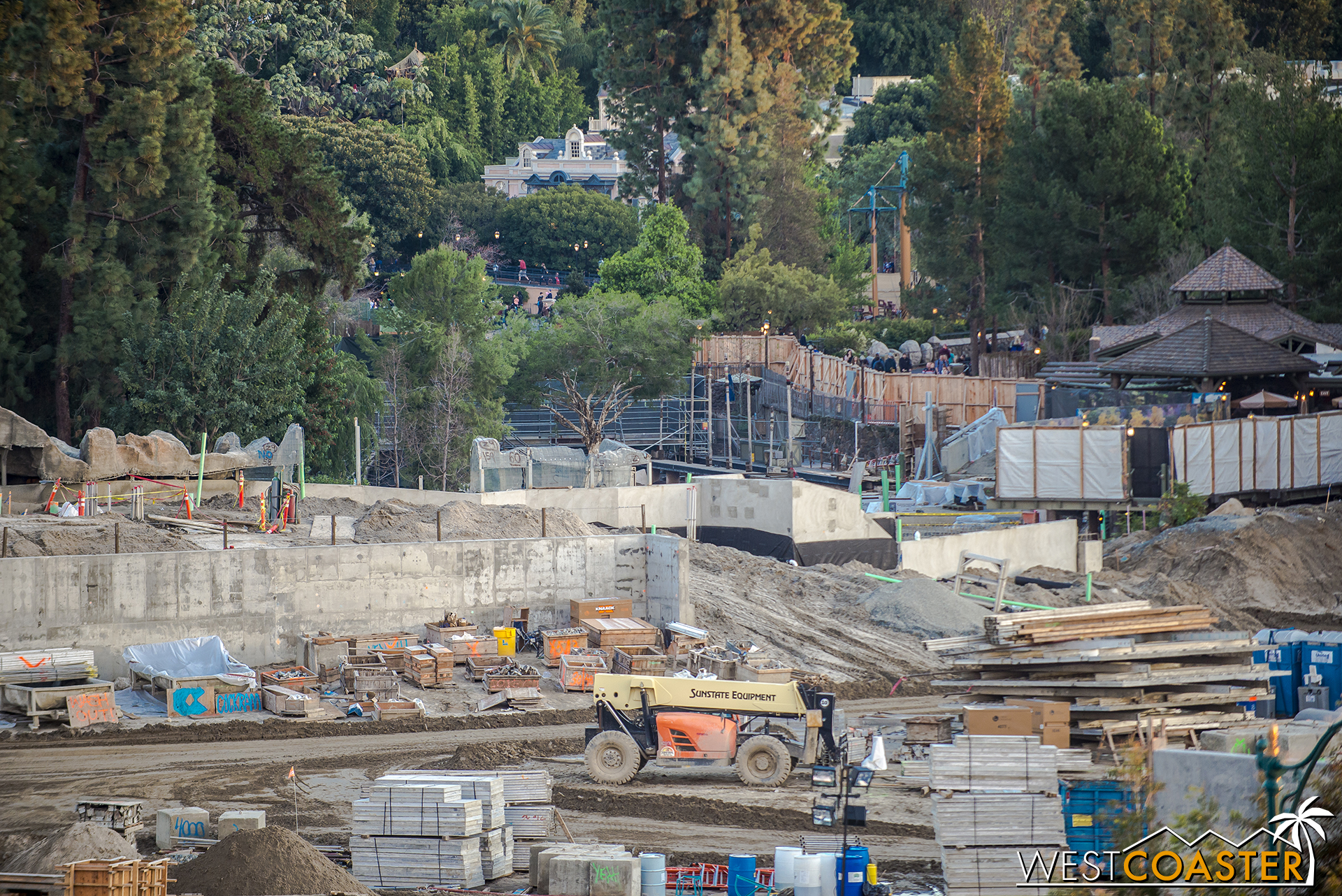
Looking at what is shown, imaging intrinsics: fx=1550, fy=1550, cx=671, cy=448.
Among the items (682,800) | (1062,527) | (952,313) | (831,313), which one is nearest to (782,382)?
(831,313)

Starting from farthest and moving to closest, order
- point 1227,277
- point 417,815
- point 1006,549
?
point 1227,277, point 1006,549, point 417,815

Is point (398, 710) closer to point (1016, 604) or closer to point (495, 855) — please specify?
point (495, 855)

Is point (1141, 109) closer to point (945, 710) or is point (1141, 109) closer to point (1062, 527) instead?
point (1062, 527)

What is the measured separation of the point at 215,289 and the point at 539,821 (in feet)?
111

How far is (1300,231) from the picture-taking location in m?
57.9

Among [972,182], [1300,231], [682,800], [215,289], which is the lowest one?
[682,800]

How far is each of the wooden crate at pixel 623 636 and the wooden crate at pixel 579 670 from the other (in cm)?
99

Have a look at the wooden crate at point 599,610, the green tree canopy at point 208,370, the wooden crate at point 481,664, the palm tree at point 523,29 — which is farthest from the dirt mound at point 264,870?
the palm tree at point 523,29

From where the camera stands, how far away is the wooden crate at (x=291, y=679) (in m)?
27.3

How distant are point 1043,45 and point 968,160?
36724 millimetres

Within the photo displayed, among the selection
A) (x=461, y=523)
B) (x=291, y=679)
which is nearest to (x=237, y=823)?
(x=291, y=679)

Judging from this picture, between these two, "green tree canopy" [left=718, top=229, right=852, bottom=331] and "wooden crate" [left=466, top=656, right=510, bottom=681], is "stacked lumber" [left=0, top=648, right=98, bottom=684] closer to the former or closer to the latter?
"wooden crate" [left=466, top=656, right=510, bottom=681]

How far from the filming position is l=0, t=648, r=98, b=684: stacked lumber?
25734 mm

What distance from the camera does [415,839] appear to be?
18.0 metres
